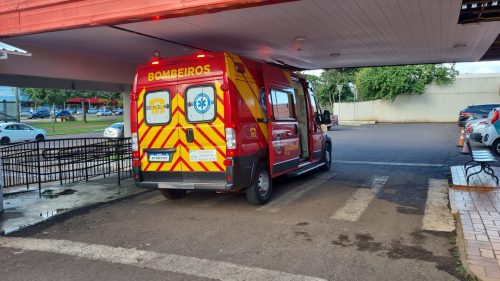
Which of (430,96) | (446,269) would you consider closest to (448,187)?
(446,269)

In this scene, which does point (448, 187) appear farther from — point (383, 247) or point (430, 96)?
point (430, 96)

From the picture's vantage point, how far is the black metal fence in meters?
9.89

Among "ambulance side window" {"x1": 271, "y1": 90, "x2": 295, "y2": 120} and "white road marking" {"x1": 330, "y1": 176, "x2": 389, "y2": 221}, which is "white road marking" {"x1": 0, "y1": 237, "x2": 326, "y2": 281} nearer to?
"white road marking" {"x1": 330, "y1": 176, "x2": 389, "y2": 221}

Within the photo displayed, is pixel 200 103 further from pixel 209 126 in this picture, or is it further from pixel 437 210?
pixel 437 210

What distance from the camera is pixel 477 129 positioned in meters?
15.8

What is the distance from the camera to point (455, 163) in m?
12.1

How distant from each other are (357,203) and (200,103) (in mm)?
3335

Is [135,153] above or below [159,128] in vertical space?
below

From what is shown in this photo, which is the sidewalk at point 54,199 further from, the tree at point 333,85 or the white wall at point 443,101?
the tree at point 333,85

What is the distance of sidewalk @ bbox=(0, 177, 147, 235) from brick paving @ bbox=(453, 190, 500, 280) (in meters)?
6.27

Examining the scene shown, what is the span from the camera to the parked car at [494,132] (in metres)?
13.9

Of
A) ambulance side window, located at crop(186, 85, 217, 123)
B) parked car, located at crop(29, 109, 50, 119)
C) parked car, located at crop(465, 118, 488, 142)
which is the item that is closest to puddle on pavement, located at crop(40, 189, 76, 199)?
ambulance side window, located at crop(186, 85, 217, 123)

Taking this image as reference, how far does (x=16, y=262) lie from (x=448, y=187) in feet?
25.9

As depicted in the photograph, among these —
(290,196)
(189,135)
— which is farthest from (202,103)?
(290,196)
